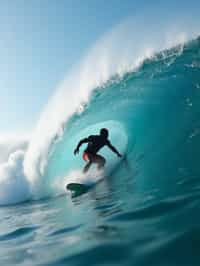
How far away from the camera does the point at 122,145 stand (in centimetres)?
1156

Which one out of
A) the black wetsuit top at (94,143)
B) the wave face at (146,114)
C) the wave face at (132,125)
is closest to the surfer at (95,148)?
the black wetsuit top at (94,143)

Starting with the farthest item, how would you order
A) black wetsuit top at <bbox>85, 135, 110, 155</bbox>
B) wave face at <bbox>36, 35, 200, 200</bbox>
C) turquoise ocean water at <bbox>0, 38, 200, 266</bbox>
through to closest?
wave face at <bbox>36, 35, 200, 200</bbox>, black wetsuit top at <bbox>85, 135, 110, 155</bbox>, turquoise ocean water at <bbox>0, 38, 200, 266</bbox>

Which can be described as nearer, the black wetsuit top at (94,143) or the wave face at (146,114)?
the black wetsuit top at (94,143)

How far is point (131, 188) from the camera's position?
541 cm

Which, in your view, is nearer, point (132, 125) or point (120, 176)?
point (120, 176)

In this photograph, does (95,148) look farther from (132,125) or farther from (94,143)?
(132,125)

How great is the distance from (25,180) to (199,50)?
902 cm

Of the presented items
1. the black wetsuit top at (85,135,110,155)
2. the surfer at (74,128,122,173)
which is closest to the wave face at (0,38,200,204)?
the surfer at (74,128,122,173)

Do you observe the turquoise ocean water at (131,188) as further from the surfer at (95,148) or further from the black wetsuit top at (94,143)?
the black wetsuit top at (94,143)

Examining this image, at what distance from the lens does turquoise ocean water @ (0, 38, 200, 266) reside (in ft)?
7.45

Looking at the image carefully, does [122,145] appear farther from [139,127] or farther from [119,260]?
[119,260]

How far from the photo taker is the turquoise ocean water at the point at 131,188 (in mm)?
2271

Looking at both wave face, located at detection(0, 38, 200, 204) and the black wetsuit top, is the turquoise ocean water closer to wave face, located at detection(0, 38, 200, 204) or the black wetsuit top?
wave face, located at detection(0, 38, 200, 204)

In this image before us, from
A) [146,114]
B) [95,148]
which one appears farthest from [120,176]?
[146,114]
